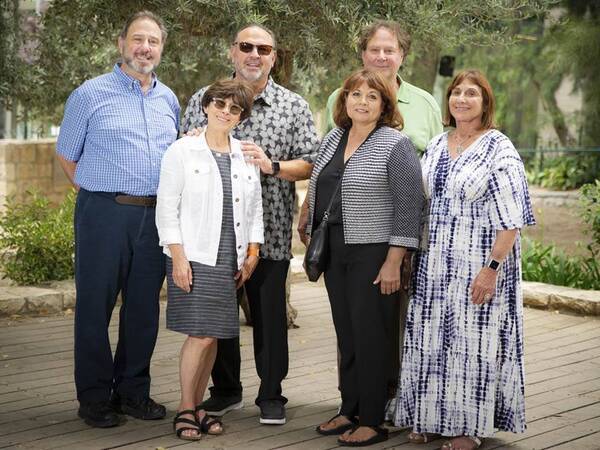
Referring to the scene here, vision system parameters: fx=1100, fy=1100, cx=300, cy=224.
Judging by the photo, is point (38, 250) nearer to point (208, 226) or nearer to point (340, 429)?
point (208, 226)

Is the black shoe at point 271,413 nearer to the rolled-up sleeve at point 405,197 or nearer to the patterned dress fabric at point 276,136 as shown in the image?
the patterned dress fabric at point 276,136

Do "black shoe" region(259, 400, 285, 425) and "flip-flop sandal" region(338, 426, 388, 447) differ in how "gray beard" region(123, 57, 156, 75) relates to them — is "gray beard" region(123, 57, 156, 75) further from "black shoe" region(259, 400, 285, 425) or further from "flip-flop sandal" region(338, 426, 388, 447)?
"flip-flop sandal" region(338, 426, 388, 447)

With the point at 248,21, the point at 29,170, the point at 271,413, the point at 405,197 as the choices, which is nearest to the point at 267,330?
the point at 271,413

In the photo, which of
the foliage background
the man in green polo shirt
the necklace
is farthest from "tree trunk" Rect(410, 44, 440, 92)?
the necklace

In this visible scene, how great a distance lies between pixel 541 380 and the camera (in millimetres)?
6254

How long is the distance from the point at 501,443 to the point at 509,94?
18.3 m

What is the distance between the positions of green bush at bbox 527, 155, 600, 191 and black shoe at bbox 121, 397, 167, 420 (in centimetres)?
1423

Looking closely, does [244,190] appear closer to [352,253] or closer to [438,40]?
[352,253]

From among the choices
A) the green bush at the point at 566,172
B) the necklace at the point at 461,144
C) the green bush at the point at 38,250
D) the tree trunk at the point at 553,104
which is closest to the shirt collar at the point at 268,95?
the necklace at the point at 461,144

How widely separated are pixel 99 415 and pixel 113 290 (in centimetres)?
57

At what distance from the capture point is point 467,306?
15.3 ft

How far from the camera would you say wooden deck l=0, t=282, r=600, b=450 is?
4.91 meters

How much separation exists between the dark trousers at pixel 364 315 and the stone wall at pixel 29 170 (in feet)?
24.0

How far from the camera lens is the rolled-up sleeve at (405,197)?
15.2ft
